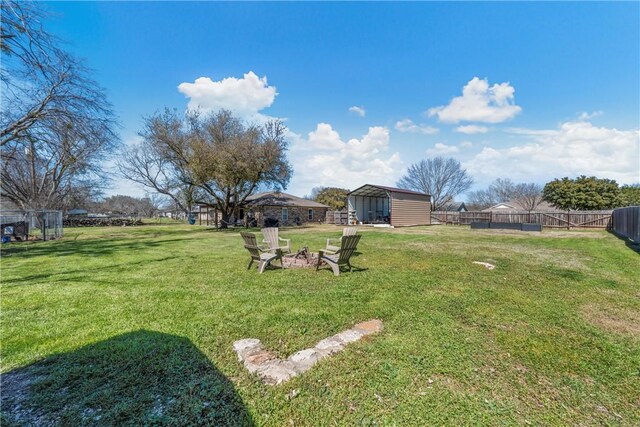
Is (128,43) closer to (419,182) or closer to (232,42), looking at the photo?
(232,42)

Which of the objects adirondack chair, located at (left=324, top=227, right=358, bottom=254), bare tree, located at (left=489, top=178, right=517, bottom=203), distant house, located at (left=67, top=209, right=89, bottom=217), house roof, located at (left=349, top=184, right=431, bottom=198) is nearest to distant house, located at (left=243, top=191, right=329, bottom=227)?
house roof, located at (left=349, top=184, right=431, bottom=198)

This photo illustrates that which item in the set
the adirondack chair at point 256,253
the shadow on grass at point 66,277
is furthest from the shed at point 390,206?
the shadow on grass at point 66,277

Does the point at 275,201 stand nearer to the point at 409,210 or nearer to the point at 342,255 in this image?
the point at 409,210

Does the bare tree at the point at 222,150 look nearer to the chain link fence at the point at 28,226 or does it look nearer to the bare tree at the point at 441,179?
the chain link fence at the point at 28,226

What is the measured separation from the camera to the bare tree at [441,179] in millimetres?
39562

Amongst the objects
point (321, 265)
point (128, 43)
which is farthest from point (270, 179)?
point (321, 265)

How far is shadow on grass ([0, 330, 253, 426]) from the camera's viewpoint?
1.89 m

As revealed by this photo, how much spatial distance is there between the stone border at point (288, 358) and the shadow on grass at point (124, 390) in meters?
0.31

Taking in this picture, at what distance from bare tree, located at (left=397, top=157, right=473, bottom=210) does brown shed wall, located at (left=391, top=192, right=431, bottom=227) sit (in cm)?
1528

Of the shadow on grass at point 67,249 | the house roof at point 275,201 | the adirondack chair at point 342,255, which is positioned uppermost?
the house roof at point 275,201

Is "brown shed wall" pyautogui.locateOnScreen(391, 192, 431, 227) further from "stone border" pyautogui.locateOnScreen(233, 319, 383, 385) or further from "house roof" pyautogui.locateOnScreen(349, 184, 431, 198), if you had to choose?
"stone border" pyautogui.locateOnScreen(233, 319, 383, 385)

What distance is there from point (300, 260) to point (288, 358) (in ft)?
Answer: 15.6

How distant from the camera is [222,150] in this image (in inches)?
738

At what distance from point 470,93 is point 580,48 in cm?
648
